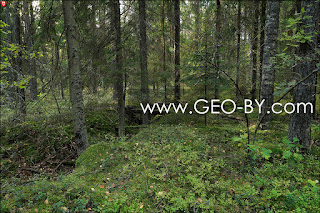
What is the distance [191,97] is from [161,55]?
18.3 feet

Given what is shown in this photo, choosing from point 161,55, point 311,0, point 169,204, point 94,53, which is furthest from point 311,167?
point 161,55

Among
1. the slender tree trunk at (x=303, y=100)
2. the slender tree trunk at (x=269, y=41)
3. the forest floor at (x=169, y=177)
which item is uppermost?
the slender tree trunk at (x=269, y=41)

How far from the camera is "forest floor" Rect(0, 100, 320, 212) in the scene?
9.09ft

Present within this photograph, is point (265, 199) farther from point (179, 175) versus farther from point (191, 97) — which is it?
point (191, 97)

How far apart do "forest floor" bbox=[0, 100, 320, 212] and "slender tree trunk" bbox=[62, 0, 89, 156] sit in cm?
99

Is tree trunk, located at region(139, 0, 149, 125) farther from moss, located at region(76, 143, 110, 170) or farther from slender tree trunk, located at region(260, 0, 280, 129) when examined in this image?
slender tree trunk, located at region(260, 0, 280, 129)

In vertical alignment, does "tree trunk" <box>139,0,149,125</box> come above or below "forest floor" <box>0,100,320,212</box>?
above

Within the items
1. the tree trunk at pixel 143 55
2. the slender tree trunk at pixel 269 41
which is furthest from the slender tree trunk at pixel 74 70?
the slender tree trunk at pixel 269 41

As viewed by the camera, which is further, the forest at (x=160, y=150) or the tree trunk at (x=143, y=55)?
the tree trunk at (x=143, y=55)

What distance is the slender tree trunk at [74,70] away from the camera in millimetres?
5102

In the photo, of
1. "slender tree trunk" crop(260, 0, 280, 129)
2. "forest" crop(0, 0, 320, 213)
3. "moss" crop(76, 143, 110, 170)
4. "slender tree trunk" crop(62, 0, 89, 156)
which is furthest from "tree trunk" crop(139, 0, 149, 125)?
"slender tree trunk" crop(260, 0, 280, 129)

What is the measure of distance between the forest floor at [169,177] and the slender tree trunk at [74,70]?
3.23 ft

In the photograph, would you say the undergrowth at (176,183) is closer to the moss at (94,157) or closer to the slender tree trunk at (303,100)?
the moss at (94,157)

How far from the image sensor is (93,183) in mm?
3488
